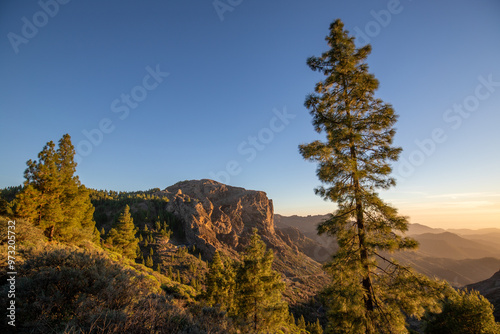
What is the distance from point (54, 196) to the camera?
1833 centimetres

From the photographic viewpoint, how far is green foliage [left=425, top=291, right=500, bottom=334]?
50.5 feet

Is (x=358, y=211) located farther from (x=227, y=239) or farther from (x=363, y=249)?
(x=227, y=239)

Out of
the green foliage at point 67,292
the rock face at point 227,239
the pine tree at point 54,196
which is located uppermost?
the pine tree at point 54,196

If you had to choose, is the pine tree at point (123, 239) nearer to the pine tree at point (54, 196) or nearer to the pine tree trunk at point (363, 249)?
the pine tree at point (54, 196)

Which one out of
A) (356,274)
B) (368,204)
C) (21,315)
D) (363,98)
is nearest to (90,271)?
(21,315)

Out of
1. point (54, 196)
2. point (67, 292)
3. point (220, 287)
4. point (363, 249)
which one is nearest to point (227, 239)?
point (220, 287)

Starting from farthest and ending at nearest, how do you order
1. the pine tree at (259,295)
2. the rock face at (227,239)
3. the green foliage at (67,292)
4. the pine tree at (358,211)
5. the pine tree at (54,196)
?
1. the rock face at (227,239)
2. the pine tree at (54,196)
3. the pine tree at (259,295)
4. the pine tree at (358,211)
5. the green foliage at (67,292)

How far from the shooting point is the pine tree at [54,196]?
1661cm

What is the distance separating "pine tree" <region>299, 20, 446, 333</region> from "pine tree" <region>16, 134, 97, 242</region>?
23.9 m

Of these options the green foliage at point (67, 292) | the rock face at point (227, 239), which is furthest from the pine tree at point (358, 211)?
the rock face at point (227, 239)

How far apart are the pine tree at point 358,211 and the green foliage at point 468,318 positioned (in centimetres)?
1536

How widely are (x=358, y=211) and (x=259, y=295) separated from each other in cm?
1132

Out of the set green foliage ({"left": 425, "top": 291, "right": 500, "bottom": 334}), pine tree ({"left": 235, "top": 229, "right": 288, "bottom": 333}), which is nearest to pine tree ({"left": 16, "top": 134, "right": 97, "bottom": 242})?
pine tree ({"left": 235, "top": 229, "right": 288, "bottom": 333})

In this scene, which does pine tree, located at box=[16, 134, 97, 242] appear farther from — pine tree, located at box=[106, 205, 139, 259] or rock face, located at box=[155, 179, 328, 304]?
rock face, located at box=[155, 179, 328, 304]
